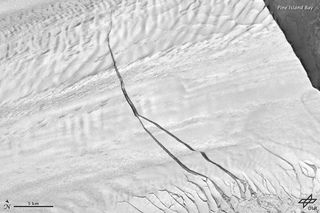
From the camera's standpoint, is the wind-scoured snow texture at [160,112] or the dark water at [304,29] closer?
the wind-scoured snow texture at [160,112]

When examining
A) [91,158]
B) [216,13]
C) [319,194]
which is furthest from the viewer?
[216,13]

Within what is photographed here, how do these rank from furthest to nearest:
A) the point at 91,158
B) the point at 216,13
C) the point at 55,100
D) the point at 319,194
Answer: the point at 216,13, the point at 55,100, the point at 91,158, the point at 319,194

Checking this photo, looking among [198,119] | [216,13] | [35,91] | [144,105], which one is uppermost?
[35,91]

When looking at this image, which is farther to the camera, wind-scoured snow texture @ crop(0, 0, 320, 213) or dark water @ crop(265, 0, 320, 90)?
dark water @ crop(265, 0, 320, 90)

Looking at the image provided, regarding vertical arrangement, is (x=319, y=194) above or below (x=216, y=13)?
below

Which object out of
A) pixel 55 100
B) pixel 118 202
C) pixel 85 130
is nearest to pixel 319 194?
pixel 118 202

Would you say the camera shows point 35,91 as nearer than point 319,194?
No

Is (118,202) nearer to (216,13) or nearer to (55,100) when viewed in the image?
(55,100)
